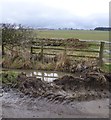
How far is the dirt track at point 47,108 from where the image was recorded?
6.25 metres

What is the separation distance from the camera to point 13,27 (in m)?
14.8

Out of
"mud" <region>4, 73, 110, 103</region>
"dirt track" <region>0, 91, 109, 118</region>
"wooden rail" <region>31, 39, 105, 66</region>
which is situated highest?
"wooden rail" <region>31, 39, 105, 66</region>

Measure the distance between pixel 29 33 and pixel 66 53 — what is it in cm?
259

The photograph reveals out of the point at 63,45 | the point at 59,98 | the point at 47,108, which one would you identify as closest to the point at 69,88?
the point at 59,98

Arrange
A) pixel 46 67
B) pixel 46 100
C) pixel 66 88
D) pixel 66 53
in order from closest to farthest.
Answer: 1. pixel 46 100
2. pixel 66 88
3. pixel 46 67
4. pixel 66 53

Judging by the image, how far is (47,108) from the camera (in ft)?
22.2

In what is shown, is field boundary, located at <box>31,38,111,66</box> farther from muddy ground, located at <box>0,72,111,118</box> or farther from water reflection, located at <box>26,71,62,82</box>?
muddy ground, located at <box>0,72,111,118</box>

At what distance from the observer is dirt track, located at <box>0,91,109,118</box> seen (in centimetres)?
625

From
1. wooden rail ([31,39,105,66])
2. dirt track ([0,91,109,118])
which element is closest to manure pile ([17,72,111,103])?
dirt track ([0,91,109,118])

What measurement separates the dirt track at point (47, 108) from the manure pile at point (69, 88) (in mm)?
284

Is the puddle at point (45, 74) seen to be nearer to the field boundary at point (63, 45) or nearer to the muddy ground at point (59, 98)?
the muddy ground at point (59, 98)

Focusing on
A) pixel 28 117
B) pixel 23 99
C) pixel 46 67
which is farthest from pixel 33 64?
pixel 28 117

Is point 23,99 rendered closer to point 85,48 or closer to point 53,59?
point 53,59

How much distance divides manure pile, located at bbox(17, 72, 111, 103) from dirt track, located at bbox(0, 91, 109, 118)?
0.28 metres
